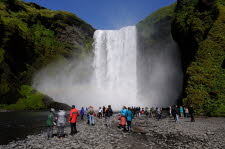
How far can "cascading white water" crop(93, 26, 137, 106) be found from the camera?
196ft

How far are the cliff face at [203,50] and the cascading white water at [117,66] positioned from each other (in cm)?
2077

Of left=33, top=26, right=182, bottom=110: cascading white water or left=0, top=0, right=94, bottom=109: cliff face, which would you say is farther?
left=33, top=26, right=182, bottom=110: cascading white water

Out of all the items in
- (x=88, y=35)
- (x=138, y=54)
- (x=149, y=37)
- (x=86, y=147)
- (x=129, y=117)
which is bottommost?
(x=86, y=147)

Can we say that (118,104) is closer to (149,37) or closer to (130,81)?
(130,81)

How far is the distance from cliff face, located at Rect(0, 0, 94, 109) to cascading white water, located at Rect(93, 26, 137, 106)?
316 inches

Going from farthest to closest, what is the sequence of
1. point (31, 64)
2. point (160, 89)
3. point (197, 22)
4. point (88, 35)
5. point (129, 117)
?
point (88, 35) < point (31, 64) < point (160, 89) < point (197, 22) < point (129, 117)

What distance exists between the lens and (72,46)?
67875 mm

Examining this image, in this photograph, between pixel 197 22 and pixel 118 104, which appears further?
pixel 118 104

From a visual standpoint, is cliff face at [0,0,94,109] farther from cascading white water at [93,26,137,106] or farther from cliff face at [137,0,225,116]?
cliff face at [137,0,225,116]

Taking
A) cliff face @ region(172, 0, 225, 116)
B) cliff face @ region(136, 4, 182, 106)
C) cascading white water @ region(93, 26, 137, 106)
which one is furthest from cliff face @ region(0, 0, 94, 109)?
cliff face @ region(172, 0, 225, 116)

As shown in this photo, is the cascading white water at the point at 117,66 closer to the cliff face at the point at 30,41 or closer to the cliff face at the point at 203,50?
the cliff face at the point at 30,41

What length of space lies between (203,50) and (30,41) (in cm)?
4608

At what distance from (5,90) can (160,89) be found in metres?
38.0

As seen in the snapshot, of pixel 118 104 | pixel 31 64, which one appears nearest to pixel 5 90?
pixel 31 64
